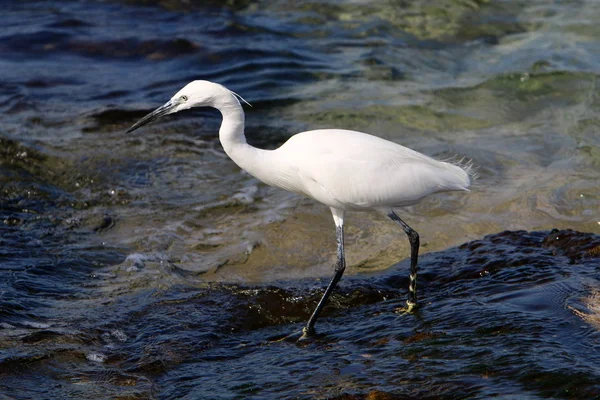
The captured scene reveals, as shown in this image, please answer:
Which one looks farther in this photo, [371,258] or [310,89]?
[310,89]

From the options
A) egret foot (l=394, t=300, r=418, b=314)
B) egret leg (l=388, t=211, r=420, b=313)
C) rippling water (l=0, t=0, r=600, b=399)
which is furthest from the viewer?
egret leg (l=388, t=211, r=420, b=313)

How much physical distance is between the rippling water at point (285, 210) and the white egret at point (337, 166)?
2.02 ft

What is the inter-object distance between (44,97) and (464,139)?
17.7 ft

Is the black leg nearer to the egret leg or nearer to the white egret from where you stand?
the white egret

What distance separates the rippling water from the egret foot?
8 cm

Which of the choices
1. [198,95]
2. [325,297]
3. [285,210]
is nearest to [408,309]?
[325,297]

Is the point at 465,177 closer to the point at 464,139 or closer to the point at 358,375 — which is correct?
the point at 358,375

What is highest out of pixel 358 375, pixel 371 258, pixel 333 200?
pixel 333 200

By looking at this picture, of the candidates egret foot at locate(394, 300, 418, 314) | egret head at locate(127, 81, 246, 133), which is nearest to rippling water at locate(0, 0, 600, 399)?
egret foot at locate(394, 300, 418, 314)

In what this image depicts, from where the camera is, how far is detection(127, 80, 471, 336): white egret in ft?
17.0

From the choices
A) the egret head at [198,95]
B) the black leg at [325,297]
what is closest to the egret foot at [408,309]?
the black leg at [325,297]

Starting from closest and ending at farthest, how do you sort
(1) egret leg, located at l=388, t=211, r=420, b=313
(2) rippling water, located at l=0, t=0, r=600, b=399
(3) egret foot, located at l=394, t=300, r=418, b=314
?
(2) rippling water, located at l=0, t=0, r=600, b=399 < (3) egret foot, located at l=394, t=300, r=418, b=314 < (1) egret leg, located at l=388, t=211, r=420, b=313

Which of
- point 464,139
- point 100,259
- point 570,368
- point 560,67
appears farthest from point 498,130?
point 570,368

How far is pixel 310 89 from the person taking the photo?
10.8m
